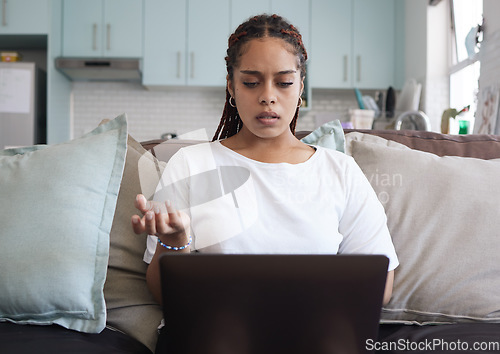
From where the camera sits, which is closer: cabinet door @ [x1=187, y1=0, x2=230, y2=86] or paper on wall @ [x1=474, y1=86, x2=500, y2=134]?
paper on wall @ [x1=474, y1=86, x2=500, y2=134]

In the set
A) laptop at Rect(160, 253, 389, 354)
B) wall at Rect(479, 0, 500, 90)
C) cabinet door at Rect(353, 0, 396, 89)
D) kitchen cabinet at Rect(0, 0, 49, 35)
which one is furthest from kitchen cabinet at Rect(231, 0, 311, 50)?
laptop at Rect(160, 253, 389, 354)

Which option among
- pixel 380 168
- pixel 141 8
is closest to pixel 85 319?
pixel 380 168

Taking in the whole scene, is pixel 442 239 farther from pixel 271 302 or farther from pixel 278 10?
pixel 278 10

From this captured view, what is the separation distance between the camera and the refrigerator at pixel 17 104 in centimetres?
429

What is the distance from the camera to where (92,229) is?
1.11 metres

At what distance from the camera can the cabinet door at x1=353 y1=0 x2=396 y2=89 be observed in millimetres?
4656

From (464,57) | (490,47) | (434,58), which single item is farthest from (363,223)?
(434,58)

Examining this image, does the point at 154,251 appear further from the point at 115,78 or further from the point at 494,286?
the point at 115,78

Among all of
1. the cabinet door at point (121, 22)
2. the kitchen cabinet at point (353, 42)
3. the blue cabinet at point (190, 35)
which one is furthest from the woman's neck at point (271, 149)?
the cabinet door at point (121, 22)

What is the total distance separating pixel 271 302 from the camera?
2.24 feet

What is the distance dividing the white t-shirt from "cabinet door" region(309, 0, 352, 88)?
3565 mm

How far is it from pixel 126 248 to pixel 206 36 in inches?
146

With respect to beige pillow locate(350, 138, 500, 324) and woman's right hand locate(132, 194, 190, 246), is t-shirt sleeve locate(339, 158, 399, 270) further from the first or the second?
woman's right hand locate(132, 194, 190, 246)

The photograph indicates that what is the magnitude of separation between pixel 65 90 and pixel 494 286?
14.6 feet
